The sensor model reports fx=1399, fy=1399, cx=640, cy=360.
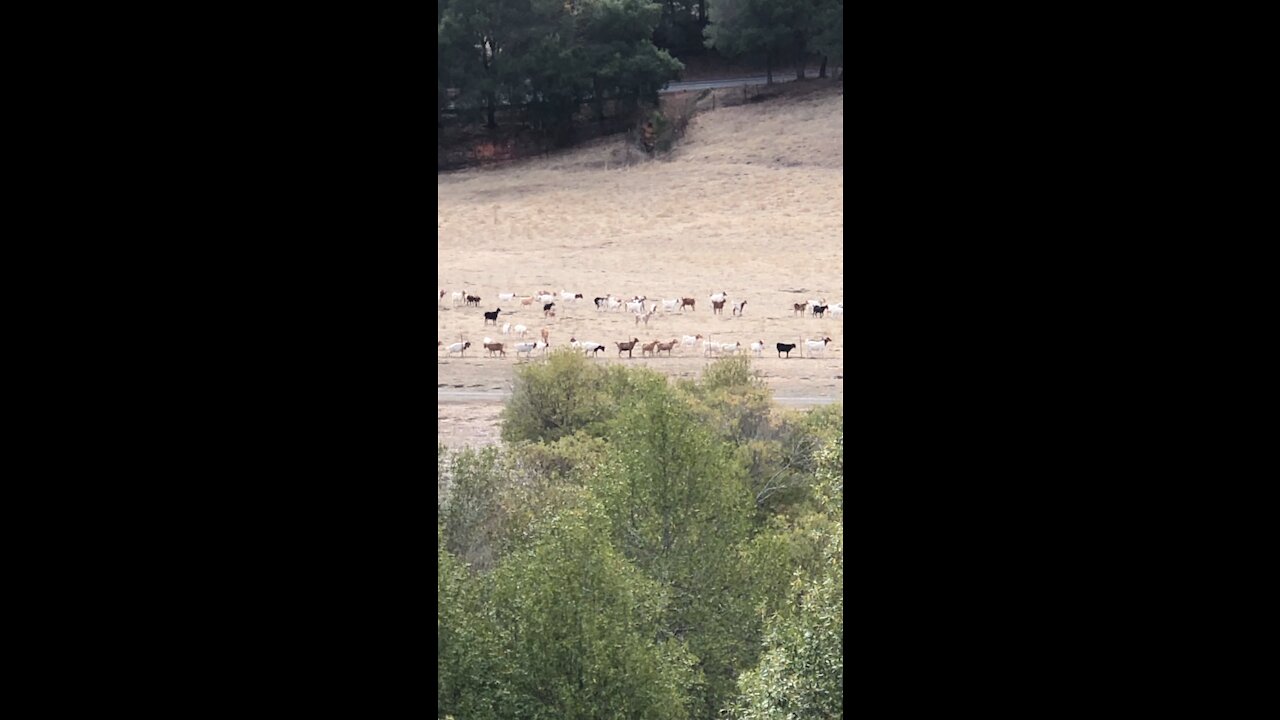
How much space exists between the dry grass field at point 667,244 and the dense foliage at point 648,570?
2.39m

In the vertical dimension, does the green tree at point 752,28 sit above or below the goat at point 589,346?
above

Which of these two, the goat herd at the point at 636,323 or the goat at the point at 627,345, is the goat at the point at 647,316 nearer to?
the goat herd at the point at 636,323

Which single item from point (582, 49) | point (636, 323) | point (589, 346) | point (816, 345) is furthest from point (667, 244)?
point (582, 49)

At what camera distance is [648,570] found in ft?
52.1

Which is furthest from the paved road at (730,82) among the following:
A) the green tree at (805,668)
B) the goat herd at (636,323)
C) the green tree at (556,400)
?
the green tree at (805,668)

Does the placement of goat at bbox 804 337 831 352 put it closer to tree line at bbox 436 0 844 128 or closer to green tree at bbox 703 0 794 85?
tree line at bbox 436 0 844 128

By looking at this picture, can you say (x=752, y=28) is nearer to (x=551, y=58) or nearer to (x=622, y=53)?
(x=622, y=53)

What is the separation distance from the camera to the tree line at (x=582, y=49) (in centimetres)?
2688

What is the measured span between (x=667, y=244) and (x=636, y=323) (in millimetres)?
2441
